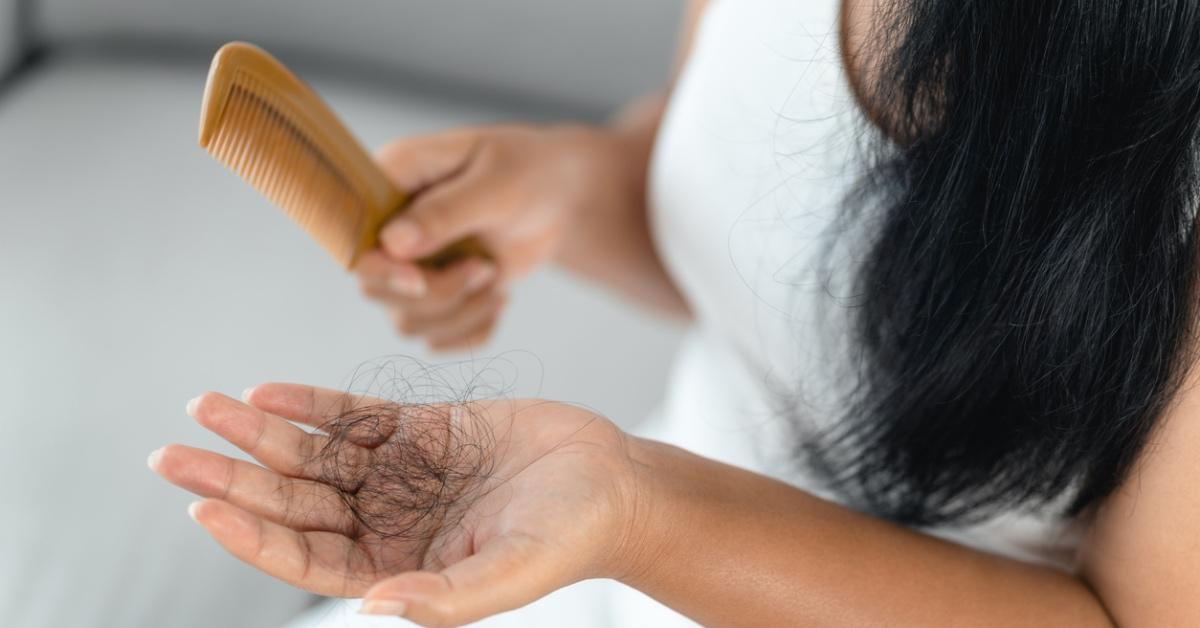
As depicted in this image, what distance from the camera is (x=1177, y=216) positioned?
1.50 ft

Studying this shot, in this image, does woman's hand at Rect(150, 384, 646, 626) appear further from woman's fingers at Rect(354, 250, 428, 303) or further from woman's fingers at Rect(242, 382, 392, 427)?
woman's fingers at Rect(354, 250, 428, 303)

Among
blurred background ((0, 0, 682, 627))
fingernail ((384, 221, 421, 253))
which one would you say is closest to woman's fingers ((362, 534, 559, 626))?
fingernail ((384, 221, 421, 253))

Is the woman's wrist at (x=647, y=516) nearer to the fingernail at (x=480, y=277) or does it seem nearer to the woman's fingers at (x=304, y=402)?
the woman's fingers at (x=304, y=402)

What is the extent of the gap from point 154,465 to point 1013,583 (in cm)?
41

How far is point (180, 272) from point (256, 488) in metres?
0.64

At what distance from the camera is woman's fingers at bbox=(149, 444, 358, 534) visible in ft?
1.39

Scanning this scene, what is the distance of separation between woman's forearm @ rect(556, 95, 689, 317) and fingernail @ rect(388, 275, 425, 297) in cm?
16

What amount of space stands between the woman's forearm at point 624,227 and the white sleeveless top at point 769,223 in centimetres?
10

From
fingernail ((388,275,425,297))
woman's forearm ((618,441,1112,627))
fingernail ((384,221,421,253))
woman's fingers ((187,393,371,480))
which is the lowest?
woman's forearm ((618,441,1112,627))

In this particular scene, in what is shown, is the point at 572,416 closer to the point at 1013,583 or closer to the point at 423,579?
the point at 423,579

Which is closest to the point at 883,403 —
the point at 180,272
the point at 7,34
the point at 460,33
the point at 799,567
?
the point at 799,567

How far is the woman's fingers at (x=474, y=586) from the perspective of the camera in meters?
→ 0.36

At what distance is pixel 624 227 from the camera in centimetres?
87

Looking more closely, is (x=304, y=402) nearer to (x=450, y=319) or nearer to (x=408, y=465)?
(x=408, y=465)
